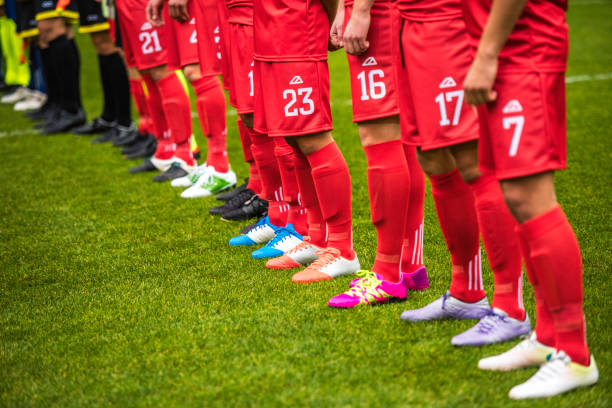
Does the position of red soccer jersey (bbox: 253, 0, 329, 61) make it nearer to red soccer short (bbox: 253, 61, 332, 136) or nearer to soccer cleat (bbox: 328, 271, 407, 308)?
red soccer short (bbox: 253, 61, 332, 136)

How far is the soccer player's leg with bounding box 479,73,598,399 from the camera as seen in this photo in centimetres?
192

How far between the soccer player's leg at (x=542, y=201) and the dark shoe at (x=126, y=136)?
4.91m

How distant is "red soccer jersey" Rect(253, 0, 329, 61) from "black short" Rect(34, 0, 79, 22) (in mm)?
4898

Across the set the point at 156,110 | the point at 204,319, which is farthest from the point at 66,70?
the point at 204,319

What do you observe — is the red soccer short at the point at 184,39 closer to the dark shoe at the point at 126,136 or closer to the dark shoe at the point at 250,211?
the dark shoe at the point at 250,211

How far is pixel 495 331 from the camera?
237cm

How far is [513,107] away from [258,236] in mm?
2062

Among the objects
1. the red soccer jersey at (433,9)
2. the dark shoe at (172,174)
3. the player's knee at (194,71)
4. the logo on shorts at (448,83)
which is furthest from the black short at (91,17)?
the logo on shorts at (448,83)

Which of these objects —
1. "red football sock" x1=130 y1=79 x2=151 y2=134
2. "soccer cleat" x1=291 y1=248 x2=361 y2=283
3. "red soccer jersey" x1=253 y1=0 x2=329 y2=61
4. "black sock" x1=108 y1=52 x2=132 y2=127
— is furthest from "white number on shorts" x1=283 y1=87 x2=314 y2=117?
"black sock" x1=108 y1=52 x2=132 y2=127

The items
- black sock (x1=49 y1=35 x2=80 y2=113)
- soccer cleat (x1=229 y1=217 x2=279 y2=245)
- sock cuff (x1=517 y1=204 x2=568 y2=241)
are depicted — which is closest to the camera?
sock cuff (x1=517 y1=204 x2=568 y2=241)

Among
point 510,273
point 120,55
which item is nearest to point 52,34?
point 120,55

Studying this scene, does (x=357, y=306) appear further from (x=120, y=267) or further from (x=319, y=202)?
(x=120, y=267)

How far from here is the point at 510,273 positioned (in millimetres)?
2338

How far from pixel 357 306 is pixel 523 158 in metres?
1.05
